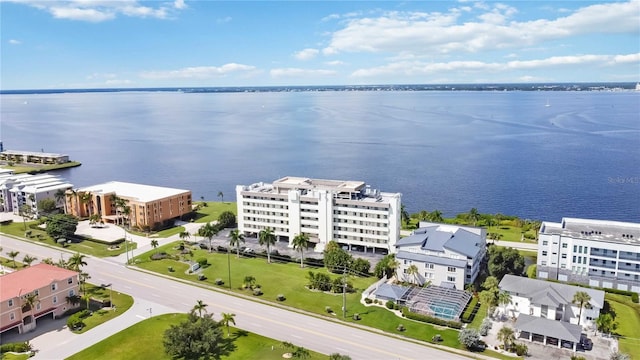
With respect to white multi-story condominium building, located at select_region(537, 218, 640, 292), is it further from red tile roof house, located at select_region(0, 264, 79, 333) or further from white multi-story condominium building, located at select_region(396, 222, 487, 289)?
red tile roof house, located at select_region(0, 264, 79, 333)

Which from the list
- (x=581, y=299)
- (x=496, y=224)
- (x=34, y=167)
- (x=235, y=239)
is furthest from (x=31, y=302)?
(x=34, y=167)

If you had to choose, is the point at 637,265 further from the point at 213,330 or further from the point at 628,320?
the point at 213,330

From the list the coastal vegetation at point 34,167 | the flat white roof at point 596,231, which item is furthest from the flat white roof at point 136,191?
the flat white roof at point 596,231

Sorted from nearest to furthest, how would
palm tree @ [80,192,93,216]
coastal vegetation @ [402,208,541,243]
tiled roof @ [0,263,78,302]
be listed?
tiled roof @ [0,263,78,302]
coastal vegetation @ [402,208,541,243]
palm tree @ [80,192,93,216]

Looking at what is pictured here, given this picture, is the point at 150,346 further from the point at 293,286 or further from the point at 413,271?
the point at 413,271

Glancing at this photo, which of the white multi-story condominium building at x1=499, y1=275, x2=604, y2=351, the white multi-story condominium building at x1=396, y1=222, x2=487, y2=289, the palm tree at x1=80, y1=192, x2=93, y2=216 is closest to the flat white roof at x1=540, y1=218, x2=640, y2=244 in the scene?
the white multi-story condominium building at x1=396, y1=222, x2=487, y2=289

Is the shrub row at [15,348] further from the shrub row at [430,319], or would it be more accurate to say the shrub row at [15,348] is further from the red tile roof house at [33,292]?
the shrub row at [430,319]
